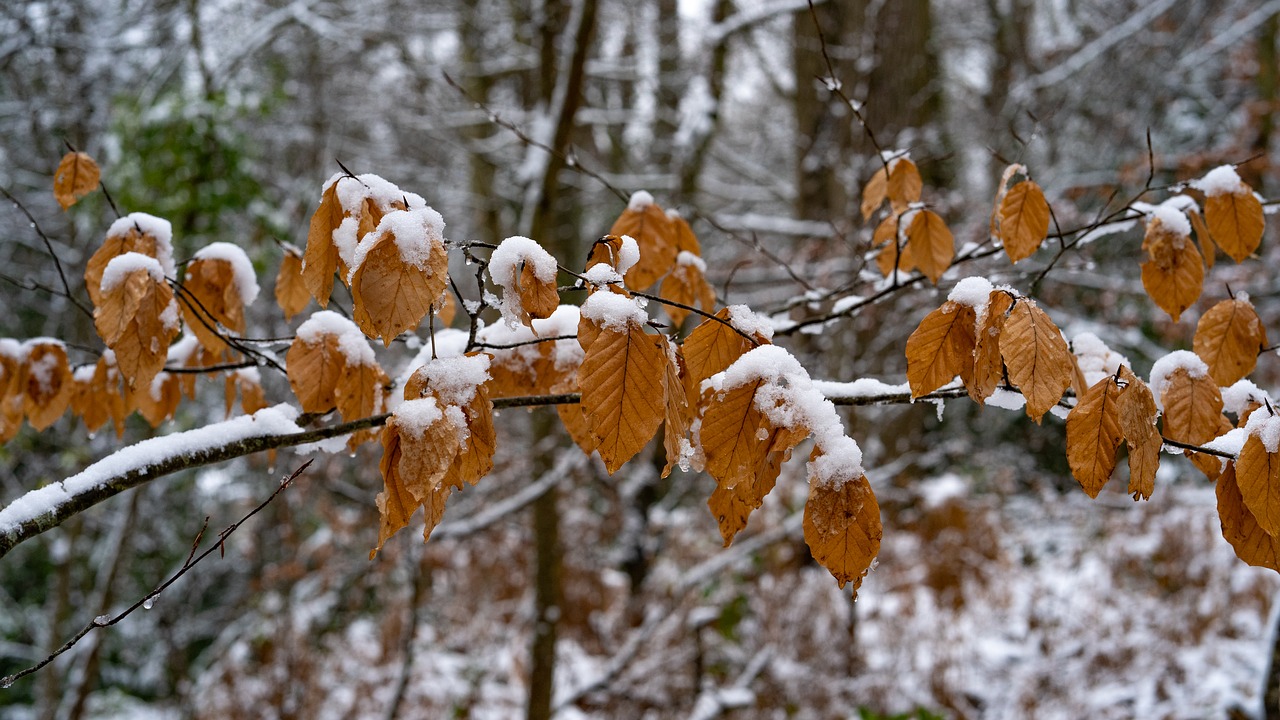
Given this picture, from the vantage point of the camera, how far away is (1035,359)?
2.72 feet

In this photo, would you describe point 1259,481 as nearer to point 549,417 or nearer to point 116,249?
point 116,249

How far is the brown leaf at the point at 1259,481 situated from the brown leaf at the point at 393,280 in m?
0.98

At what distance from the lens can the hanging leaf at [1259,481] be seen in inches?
32.2

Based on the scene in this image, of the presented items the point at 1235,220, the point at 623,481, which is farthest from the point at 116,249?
the point at 623,481

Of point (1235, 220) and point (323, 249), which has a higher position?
point (1235, 220)

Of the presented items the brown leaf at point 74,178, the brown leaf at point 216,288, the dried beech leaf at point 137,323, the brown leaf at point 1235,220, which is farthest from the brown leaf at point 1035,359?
the brown leaf at point 74,178

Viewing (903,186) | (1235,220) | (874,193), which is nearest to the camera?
(1235,220)

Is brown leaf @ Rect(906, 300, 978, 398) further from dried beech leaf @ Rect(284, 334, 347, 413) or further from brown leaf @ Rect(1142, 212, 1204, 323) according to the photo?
dried beech leaf @ Rect(284, 334, 347, 413)

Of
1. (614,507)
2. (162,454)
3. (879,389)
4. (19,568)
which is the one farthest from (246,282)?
(19,568)

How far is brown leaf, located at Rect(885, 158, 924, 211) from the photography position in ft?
4.88

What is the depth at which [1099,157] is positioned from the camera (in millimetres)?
6137

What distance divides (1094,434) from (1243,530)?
26 cm

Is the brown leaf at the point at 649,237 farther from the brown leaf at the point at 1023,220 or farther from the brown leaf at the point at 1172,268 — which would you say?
the brown leaf at the point at 1172,268

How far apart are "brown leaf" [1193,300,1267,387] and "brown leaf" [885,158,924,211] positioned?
57cm
